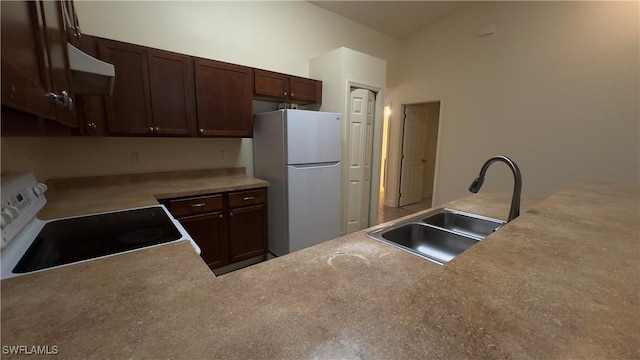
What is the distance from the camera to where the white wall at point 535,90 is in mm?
2695

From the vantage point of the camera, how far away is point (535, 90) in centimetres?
321

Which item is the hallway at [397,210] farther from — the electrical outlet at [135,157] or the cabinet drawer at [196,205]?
the electrical outlet at [135,157]

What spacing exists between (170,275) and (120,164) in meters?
2.09

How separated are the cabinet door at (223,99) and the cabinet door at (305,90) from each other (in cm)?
52

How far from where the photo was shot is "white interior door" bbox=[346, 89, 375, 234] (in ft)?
10.5

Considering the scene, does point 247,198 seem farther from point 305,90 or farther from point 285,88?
point 305,90

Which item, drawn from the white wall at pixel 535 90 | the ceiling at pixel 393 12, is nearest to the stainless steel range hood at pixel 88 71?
the ceiling at pixel 393 12

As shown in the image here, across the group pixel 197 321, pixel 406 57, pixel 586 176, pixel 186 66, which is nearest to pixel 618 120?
pixel 586 176

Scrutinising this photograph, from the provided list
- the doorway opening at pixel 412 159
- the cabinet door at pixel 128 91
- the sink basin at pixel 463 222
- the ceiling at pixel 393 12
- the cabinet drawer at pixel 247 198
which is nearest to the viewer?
the sink basin at pixel 463 222

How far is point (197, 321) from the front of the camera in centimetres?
55

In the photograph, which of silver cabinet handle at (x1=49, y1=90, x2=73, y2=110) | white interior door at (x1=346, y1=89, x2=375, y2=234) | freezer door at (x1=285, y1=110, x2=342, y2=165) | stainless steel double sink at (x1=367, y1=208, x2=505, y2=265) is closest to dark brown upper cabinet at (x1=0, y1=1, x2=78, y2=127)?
silver cabinet handle at (x1=49, y1=90, x2=73, y2=110)

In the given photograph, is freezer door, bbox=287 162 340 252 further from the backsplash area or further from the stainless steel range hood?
the stainless steel range hood

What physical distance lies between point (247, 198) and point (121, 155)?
3.89ft

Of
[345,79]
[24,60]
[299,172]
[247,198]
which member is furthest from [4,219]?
[345,79]
